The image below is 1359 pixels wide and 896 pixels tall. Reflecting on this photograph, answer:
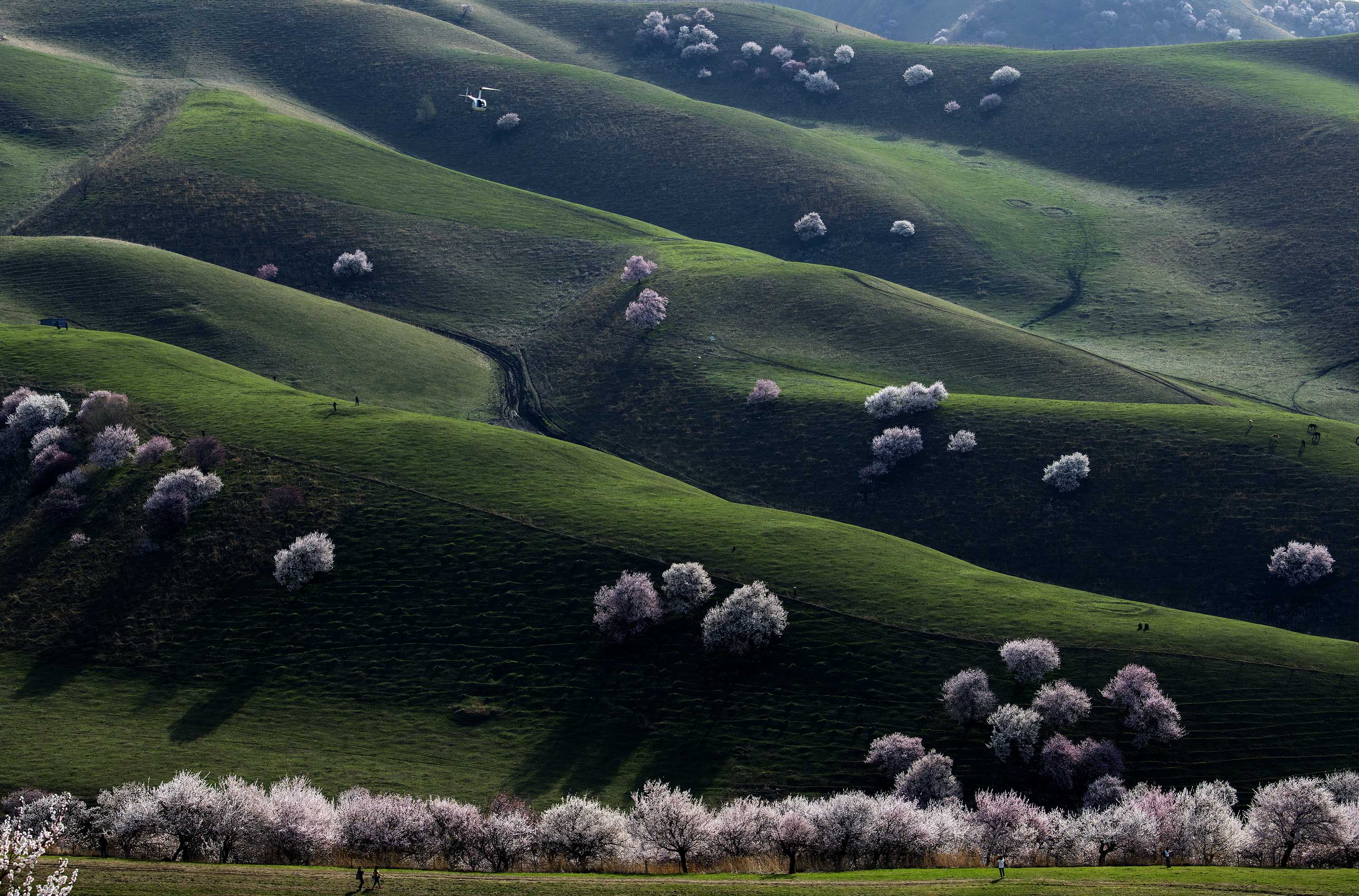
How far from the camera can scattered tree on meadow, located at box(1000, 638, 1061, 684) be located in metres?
47.9

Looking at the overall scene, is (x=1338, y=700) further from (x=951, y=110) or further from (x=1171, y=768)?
(x=951, y=110)

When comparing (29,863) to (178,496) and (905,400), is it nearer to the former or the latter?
(178,496)

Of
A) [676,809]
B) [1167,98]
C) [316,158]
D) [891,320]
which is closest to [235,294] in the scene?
[316,158]

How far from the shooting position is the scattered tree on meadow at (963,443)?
79.9 meters

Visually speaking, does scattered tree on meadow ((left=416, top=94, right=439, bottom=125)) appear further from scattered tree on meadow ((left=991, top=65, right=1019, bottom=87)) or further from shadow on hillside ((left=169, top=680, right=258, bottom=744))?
shadow on hillside ((left=169, top=680, right=258, bottom=744))

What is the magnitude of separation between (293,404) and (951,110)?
152873mm

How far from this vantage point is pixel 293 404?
252 ft

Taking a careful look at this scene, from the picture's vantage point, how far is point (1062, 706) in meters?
45.3

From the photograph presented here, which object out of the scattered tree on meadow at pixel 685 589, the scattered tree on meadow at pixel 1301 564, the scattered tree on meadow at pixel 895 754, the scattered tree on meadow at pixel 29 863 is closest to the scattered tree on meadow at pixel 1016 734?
the scattered tree on meadow at pixel 895 754

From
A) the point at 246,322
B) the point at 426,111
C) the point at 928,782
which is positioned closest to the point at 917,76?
the point at 426,111

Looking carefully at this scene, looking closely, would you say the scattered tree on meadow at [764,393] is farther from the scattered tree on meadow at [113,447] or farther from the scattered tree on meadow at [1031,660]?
the scattered tree on meadow at [113,447]

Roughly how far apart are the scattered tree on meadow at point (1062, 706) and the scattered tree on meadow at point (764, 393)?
4856 cm

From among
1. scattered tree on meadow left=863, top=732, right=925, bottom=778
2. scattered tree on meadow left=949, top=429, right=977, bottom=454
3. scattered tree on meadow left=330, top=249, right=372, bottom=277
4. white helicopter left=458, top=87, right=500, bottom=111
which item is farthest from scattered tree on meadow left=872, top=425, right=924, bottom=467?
white helicopter left=458, top=87, right=500, bottom=111

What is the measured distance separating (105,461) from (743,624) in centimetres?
4417
